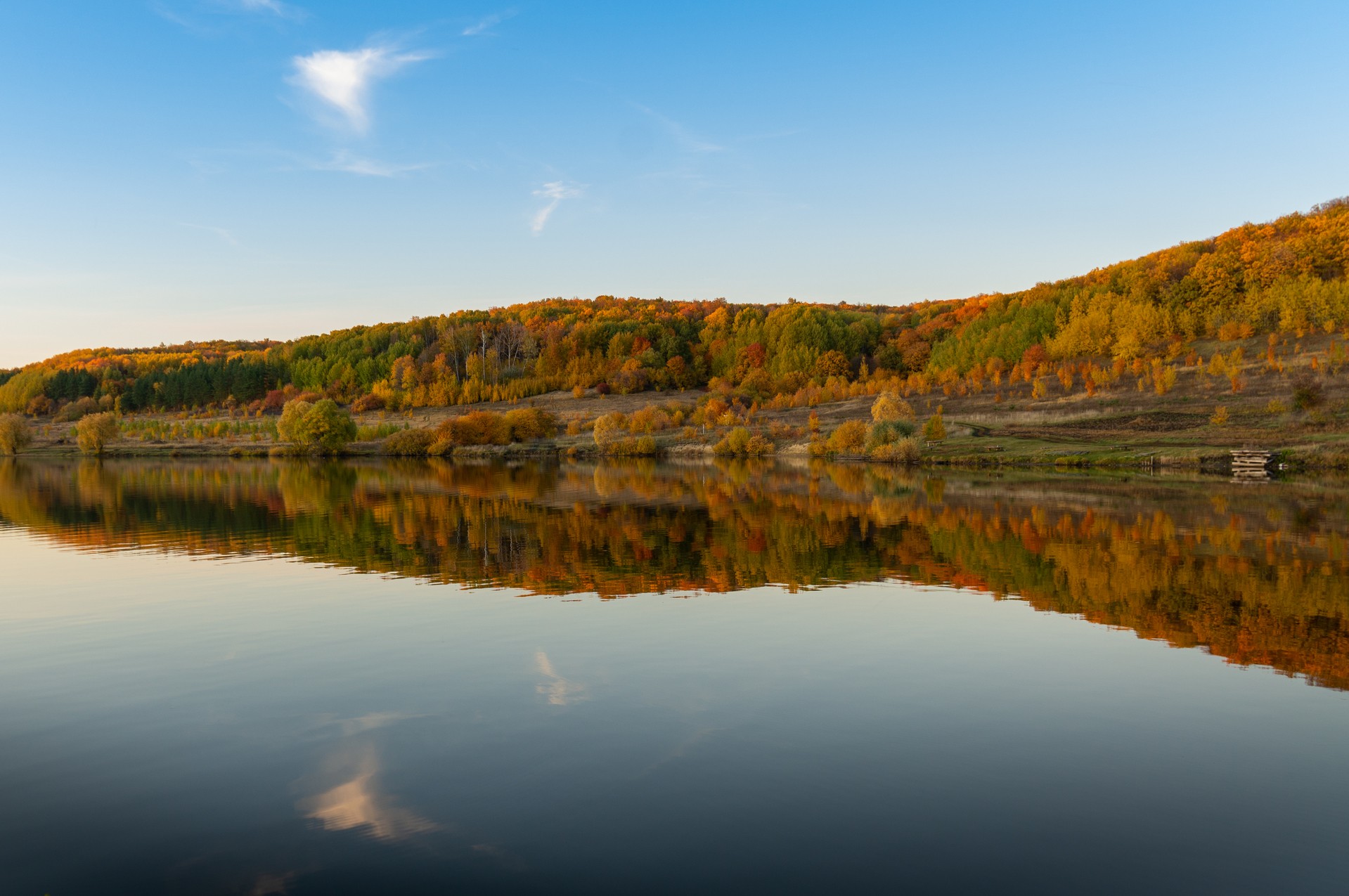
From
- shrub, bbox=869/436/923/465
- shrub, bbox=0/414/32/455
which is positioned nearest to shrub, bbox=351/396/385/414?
shrub, bbox=0/414/32/455

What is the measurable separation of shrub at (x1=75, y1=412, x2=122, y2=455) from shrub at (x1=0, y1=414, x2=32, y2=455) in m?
8.02

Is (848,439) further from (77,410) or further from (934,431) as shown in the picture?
(77,410)

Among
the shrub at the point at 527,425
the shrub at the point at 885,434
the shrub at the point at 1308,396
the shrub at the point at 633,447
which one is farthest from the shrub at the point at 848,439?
the shrub at the point at 527,425

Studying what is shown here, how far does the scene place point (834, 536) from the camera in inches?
1069

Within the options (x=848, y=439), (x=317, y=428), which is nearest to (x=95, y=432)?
(x=317, y=428)

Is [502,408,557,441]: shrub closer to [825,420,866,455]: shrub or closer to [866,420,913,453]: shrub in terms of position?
[825,420,866,455]: shrub

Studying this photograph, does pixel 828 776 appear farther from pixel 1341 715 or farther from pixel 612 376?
pixel 612 376

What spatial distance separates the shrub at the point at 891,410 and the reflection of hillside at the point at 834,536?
2411 cm

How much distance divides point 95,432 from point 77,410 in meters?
62.9

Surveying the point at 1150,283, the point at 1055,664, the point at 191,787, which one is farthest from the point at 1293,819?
the point at 1150,283

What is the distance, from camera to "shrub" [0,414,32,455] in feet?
336

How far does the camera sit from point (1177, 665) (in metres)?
12.4

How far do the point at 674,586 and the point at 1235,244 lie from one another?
398ft

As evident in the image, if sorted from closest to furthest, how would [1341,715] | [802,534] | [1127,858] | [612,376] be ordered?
1. [1127,858]
2. [1341,715]
3. [802,534]
4. [612,376]
